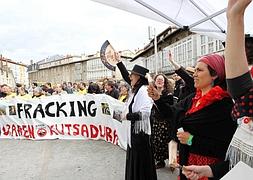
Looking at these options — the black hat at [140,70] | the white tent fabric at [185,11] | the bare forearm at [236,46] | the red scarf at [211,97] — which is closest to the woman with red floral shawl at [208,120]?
the red scarf at [211,97]

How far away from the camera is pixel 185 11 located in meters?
3.94

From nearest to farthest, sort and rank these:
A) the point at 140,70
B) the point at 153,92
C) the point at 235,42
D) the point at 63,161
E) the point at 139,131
→ the point at 235,42 → the point at 153,92 → the point at 140,70 → the point at 139,131 → the point at 63,161

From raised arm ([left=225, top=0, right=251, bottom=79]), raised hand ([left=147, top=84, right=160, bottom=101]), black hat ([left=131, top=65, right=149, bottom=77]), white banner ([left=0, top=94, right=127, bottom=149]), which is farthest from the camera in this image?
white banner ([left=0, top=94, right=127, bottom=149])

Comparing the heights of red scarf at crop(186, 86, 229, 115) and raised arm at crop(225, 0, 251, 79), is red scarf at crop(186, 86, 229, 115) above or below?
below

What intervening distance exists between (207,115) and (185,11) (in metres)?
2.45

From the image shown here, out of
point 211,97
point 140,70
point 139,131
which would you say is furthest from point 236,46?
point 139,131

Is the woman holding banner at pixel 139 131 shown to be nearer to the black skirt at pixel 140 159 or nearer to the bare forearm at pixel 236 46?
the black skirt at pixel 140 159

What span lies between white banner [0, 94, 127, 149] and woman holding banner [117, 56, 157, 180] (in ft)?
12.3

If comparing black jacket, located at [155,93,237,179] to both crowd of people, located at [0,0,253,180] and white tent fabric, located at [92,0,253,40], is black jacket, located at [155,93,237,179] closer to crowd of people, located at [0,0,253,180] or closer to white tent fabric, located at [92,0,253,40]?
crowd of people, located at [0,0,253,180]

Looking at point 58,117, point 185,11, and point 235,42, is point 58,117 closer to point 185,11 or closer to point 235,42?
point 185,11

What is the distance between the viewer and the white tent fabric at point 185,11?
3703 mm

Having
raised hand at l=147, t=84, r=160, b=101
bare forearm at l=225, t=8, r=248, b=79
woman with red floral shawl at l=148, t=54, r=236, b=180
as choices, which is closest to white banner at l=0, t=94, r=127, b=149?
raised hand at l=147, t=84, r=160, b=101

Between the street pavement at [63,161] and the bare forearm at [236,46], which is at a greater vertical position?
the bare forearm at [236,46]

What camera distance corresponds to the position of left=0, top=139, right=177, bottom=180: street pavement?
483 centimetres
